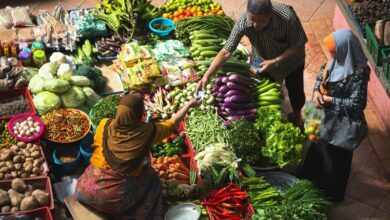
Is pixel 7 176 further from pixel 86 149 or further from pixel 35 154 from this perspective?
pixel 86 149

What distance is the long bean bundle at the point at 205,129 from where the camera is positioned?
690cm

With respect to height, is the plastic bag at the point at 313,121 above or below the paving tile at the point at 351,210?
above

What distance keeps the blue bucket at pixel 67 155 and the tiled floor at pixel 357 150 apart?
9.17ft

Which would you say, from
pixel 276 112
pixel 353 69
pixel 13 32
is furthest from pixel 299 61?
pixel 13 32

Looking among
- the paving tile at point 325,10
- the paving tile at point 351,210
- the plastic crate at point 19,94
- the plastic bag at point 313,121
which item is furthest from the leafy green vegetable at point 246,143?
the paving tile at point 325,10

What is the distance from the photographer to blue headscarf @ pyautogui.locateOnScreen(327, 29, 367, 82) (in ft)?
19.1

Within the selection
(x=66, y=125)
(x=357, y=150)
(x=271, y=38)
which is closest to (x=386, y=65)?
(x=357, y=150)

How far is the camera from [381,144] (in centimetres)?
749

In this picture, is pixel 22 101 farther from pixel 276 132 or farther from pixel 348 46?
pixel 348 46

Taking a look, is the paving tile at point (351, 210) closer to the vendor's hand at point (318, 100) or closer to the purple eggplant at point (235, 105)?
the vendor's hand at point (318, 100)

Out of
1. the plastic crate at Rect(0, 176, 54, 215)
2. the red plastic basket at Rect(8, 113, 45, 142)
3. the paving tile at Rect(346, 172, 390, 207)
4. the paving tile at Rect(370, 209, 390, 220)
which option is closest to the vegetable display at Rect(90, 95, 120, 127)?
the red plastic basket at Rect(8, 113, 45, 142)

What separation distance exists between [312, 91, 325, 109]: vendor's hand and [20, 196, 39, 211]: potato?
115 inches

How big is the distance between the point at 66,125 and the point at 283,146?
242 cm

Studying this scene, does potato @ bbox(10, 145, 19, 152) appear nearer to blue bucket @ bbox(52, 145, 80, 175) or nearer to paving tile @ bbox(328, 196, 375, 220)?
blue bucket @ bbox(52, 145, 80, 175)
